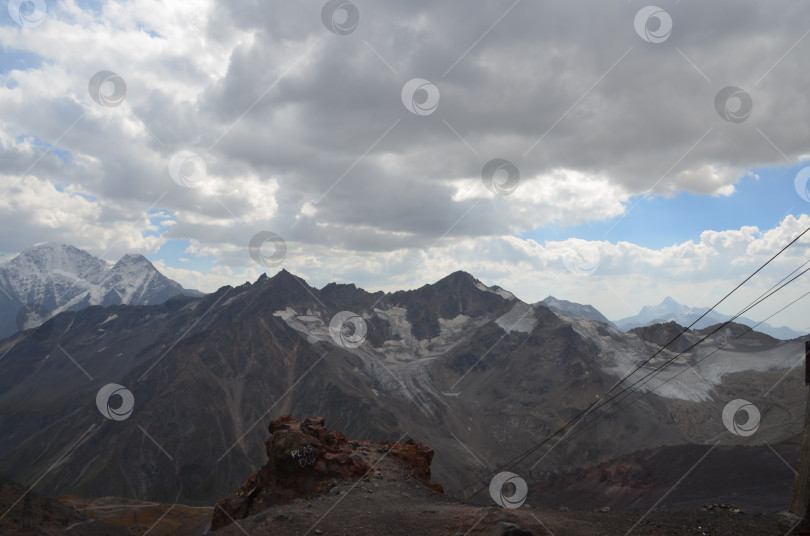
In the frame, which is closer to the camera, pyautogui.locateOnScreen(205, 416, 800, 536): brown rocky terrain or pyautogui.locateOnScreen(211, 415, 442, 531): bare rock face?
pyautogui.locateOnScreen(205, 416, 800, 536): brown rocky terrain

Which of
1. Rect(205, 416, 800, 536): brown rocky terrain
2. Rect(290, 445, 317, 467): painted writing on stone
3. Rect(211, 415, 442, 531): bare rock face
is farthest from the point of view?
Rect(290, 445, 317, 467): painted writing on stone

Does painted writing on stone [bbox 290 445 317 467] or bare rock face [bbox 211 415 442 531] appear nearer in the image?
bare rock face [bbox 211 415 442 531]

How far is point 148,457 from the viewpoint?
553 ft

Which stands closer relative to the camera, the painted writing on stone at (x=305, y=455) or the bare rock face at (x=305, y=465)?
the bare rock face at (x=305, y=465)

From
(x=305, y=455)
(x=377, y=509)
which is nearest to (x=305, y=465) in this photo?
(x=305, y=455)

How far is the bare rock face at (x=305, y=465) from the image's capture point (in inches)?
1144

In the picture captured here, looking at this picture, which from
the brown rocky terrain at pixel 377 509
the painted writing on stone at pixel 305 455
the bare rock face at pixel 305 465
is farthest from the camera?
the painted writing on stone at pixel 305 455

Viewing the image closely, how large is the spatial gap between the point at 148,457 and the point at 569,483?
460 feet

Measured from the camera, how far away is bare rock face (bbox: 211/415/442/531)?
29062mm

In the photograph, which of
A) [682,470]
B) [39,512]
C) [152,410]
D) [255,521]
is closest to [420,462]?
[255,521]

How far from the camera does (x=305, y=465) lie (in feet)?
97.7

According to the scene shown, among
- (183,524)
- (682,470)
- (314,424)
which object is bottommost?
(183,524)

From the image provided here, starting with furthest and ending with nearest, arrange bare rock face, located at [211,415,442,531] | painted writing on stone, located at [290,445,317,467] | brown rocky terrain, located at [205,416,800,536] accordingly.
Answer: painted writing on stone, located at [290,445,317,467] → bare rock face, located at [211,415,442,531] → brown rocky terrain, located at [205,416,800,536]

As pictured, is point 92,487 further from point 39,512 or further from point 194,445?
point 39,512
